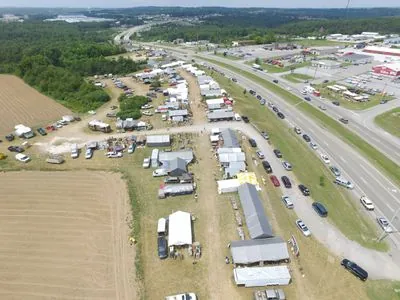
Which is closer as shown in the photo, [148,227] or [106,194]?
[148,227]

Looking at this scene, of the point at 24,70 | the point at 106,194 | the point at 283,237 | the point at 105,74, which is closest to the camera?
the point at 283,237

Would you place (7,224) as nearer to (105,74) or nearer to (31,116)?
(31,116)

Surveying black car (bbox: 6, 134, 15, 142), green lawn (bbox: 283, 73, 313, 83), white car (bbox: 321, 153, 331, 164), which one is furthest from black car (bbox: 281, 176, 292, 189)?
green lawn (bbox: 283, 73, 313, 83)

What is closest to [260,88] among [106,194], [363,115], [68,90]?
[363,115]

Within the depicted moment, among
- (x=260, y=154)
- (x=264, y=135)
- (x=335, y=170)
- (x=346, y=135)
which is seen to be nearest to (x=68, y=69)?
(x=264, y=135)

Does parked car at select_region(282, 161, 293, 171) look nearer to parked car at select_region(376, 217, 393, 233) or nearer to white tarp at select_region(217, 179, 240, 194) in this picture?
white tarp at select_region(217, 179, 240, 194)

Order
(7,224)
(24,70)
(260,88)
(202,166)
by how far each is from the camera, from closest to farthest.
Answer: (7,224), (202,166), (260,88), (24,70)

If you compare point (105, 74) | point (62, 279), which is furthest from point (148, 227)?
point (105, 74)

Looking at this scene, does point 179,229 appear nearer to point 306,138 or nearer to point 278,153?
point 278,153
